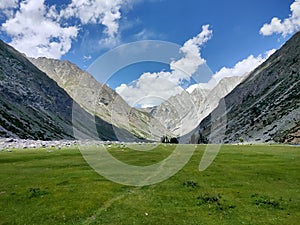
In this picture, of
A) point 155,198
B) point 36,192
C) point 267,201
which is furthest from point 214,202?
point 36,192

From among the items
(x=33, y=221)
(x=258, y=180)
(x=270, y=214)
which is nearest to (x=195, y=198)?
(x=270, y=214)

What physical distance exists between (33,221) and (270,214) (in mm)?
21482

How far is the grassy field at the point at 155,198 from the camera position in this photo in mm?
26594

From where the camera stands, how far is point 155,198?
32188 mm

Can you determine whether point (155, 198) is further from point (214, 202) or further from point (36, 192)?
point (36, 192)

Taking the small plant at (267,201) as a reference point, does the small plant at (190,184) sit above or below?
above

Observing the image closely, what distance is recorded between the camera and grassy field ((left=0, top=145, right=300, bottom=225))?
2659 cm

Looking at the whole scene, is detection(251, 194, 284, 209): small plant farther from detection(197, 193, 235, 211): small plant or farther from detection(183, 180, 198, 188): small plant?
detection(183, 180, 198, 188): small plant

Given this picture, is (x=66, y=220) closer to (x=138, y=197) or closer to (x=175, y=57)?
(x=138, y=197)

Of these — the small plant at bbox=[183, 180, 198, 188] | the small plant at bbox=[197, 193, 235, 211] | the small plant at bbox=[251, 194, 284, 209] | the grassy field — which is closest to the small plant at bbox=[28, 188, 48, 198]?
the grassy field

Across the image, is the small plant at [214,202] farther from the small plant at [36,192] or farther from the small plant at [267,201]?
the small plant at [36,192]

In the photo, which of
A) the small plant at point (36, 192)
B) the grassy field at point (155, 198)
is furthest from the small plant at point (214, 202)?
the small plant at point (36, 192)

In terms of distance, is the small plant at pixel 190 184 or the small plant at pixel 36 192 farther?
the small plant at pixel 190 184

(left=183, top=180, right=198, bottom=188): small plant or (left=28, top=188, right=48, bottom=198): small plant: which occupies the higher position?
(left=183, top=180, right=198, bottom=188): small plant
